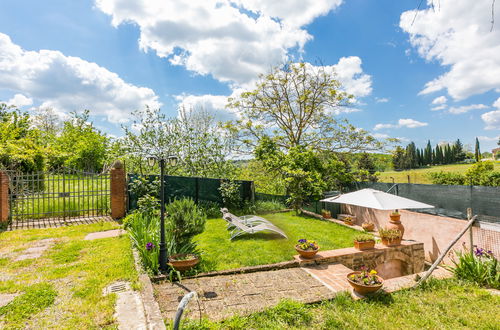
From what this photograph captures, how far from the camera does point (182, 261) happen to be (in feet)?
15.6

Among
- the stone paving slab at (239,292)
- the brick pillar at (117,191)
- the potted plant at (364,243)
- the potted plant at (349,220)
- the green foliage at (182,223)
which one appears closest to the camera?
the stone paving slab at (239,292)

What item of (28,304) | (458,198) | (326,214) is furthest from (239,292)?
(326,214)

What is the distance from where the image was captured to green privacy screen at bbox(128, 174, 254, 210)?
10501 mm

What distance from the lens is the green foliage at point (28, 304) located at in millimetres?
3229

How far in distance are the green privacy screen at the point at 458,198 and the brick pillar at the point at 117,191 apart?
10.2m

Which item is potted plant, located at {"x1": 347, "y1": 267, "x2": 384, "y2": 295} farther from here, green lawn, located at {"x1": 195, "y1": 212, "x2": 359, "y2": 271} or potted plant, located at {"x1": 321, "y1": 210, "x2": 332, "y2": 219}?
potted plant, located at {"x1": 321, "y1": 210, "x2": 332, "y2": 219}

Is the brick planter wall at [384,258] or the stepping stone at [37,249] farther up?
the stepping stone at [37,249]

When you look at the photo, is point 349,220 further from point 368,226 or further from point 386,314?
point 386,314

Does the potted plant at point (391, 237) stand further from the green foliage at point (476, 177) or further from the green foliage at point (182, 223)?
the green foliage at point (476, 177)

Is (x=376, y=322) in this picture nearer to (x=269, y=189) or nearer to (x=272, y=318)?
(x=272, y=318)

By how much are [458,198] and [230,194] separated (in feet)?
26.6

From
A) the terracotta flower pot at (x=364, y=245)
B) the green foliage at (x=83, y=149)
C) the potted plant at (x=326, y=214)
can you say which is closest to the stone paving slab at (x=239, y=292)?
the terracotta flower pot at (x=364, y=245)

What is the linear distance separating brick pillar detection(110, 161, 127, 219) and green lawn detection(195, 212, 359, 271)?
3468 millimetres

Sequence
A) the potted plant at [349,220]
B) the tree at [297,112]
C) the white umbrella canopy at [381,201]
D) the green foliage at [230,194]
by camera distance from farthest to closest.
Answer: the tree at [297,112] → the green foliage at [230,194] → the potted plant at [349,220] → the white umbrella canopy at [381,201]
